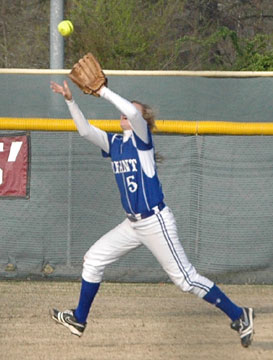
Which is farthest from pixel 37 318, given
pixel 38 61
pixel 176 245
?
pixel 38 61

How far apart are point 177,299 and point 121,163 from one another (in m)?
2.13

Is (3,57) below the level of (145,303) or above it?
above

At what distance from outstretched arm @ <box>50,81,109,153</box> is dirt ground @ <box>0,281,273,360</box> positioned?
4.16 ft

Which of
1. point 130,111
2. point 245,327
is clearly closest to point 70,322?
point 245,327

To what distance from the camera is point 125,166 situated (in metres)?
5.49

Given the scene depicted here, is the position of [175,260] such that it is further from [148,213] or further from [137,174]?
[137,174]

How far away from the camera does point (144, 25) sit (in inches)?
625

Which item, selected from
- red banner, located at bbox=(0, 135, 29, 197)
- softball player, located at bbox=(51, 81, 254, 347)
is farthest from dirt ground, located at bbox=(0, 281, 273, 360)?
red banner, located at bbox=(0, 135, 29, 197)

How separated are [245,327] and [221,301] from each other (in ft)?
0.70

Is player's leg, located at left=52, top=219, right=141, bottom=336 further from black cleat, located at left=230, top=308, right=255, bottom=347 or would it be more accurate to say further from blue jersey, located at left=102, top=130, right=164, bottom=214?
black cleat, located at left=230, top=308, right=255, bottom=347

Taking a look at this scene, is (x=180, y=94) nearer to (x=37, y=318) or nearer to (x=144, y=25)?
(x=37, y=318)

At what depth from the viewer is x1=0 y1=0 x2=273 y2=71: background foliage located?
15.0 meters

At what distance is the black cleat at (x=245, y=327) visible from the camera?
218 inches

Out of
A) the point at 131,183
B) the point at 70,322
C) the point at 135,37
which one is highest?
the point at 135,37
